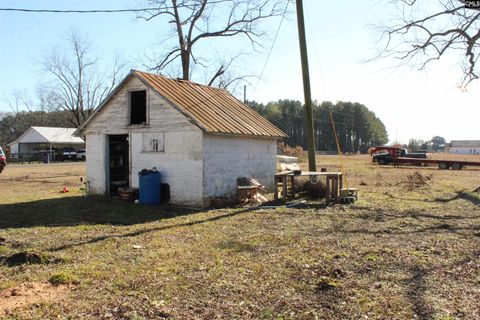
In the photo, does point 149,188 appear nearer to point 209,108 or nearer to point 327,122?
point 209,108

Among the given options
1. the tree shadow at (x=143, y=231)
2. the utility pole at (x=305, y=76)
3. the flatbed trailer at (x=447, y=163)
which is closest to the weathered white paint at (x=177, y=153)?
the tree shadow at (x=143, y=231)

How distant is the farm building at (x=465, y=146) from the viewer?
138m

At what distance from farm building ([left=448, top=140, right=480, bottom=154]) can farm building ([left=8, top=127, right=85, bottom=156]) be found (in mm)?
117518

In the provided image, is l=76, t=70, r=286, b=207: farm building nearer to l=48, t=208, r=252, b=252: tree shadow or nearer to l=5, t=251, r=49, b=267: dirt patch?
l=48, t=208, r=252, b=252: tree shadow

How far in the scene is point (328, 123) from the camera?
121m

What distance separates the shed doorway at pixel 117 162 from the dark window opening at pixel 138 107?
56.0 inches

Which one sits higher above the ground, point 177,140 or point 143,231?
point 177,140

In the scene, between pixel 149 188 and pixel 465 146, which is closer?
pixel 149 188

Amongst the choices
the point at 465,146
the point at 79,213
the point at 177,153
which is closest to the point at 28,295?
the point at 79,213

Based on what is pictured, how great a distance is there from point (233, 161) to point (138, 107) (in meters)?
4.20

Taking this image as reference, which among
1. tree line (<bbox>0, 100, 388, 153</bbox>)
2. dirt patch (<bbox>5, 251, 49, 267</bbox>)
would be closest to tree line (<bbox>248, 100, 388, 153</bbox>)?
tree line (<bbox>0, 100, 388, 153</bbox>)

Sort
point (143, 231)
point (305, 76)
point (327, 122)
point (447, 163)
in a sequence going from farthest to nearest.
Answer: point (327, 122) < point (447, 163) < point (305, 76) < point (143, 231)

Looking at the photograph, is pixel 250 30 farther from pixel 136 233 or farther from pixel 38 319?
pixel 38 319

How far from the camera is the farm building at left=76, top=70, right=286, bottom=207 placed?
14197 mm
